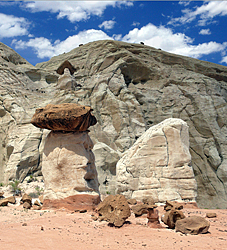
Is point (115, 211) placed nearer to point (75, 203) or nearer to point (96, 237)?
point (96, 237)

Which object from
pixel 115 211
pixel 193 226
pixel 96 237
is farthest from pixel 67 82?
pixel 193 226

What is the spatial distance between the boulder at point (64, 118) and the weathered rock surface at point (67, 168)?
302mm

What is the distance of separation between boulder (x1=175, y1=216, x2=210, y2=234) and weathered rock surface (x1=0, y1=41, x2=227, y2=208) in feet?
36.3

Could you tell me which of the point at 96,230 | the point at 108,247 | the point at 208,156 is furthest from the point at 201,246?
the point at 208,156

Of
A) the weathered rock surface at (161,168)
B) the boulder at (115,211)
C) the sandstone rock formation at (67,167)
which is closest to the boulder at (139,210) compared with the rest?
the boulder at (115,211)

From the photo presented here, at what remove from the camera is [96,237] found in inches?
148

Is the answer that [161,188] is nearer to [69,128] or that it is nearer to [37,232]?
[69,128]

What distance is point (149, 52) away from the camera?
903 inches

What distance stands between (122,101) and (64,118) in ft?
43.1

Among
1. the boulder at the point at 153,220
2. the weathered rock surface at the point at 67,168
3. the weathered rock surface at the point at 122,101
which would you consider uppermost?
the weathered rock surface at the point at 122,101

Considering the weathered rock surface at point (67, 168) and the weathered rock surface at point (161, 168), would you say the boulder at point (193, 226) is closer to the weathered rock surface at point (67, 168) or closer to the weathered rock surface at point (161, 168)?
the weathered rock surface at point (67, 168)

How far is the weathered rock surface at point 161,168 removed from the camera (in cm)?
747

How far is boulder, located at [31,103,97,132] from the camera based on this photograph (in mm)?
6469

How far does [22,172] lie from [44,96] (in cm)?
750
